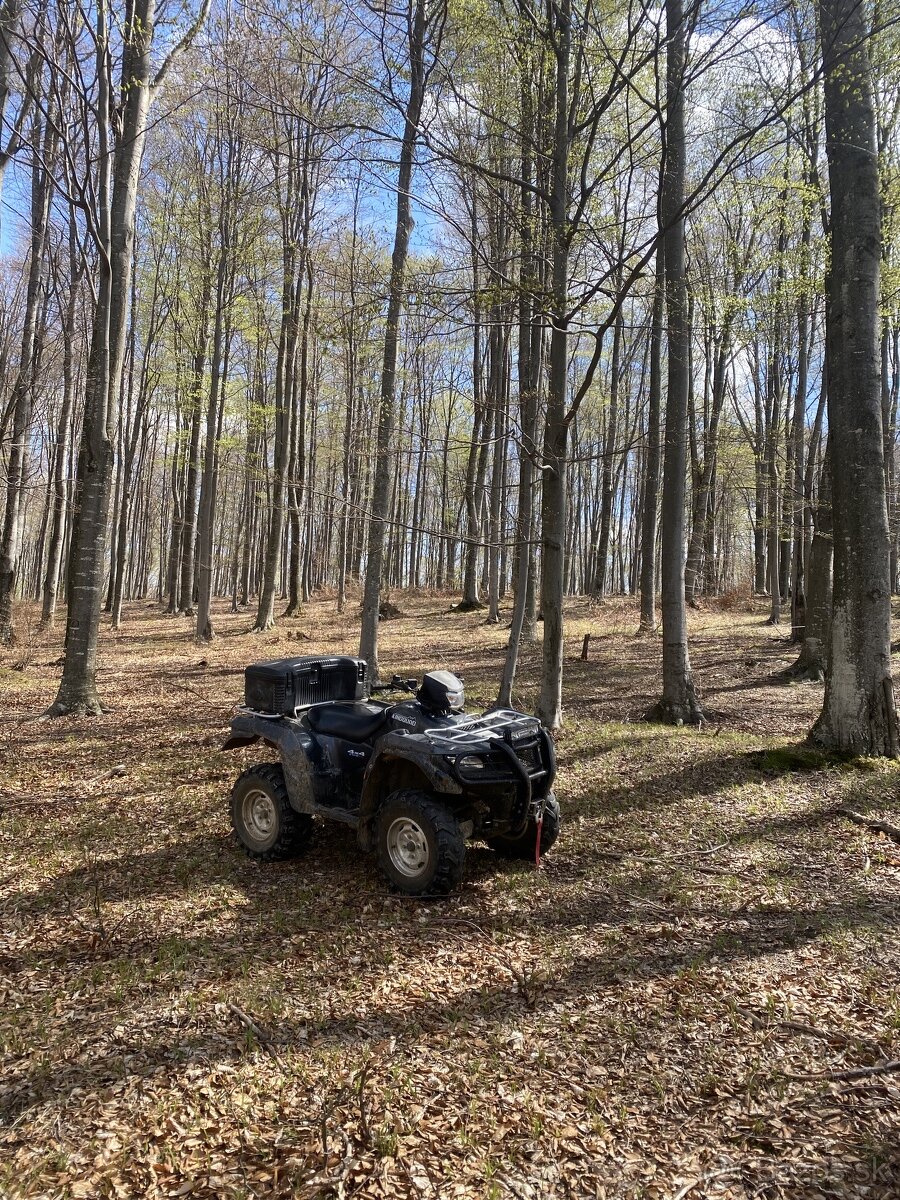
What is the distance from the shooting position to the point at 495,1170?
7.57 ft

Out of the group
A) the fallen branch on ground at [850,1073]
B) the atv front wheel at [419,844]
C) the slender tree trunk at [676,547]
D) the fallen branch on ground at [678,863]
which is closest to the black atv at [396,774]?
the atv front wheel at [419,844]

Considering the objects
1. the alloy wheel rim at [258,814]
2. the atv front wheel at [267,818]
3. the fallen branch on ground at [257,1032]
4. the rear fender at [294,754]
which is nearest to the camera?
the fallen branch on ground at [257,1032]

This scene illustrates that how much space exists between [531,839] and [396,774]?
112 cm

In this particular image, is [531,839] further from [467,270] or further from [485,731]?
[467,270]

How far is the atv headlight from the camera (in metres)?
4.02

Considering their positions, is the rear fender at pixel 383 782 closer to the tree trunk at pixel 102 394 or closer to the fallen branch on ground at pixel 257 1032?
the fallen branch on ground at pixel 257 1032

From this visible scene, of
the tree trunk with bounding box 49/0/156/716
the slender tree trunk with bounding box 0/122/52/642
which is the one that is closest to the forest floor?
the tree trunk with bounding box 49/0/156/716

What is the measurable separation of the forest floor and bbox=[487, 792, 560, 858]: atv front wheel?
137mm

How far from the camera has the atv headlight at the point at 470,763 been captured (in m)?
4.02

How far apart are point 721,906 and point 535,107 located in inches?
342

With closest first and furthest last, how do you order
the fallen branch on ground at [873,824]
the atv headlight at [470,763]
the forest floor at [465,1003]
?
the forest floor at [465,1003]
the atv headlight at [470,763]
the fallen branch on ground at [873,824]

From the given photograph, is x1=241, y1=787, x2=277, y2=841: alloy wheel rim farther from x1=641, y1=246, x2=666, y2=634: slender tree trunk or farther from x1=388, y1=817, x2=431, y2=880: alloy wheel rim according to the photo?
x1=641, y1=246, x2=666, y2=634: slender tree trunk

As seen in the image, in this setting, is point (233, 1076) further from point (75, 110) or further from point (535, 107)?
point (75, 110)

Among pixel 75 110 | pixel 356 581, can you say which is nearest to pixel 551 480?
pixel 75 110
